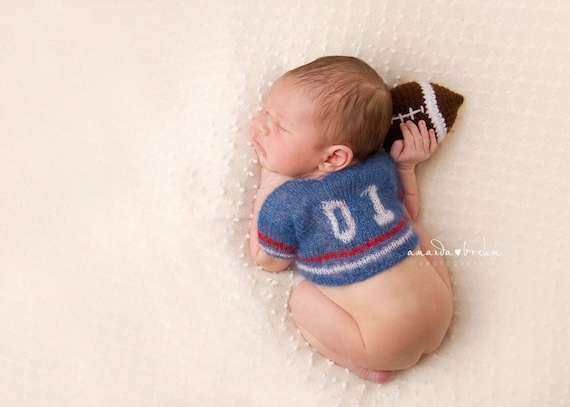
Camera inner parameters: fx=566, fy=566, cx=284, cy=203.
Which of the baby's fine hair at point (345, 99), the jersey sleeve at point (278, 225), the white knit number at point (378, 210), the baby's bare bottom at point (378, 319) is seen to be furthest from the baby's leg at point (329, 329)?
the baby's fine hair at point (345, 99)

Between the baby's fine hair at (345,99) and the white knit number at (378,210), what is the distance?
10 cm

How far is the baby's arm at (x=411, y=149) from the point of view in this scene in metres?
1.36

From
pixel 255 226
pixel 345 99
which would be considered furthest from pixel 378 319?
pixel 345 99

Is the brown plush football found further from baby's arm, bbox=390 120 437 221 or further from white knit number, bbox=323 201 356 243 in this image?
white knit number, bbox=323 201 356 243

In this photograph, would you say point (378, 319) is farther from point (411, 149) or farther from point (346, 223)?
point (411, 149)

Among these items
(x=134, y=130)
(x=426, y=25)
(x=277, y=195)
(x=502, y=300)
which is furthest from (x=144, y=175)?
(x=502, y=300)

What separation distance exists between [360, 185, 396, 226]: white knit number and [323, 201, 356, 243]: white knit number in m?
0.05

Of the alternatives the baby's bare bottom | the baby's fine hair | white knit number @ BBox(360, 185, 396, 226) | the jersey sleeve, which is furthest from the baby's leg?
the baby's fine hair

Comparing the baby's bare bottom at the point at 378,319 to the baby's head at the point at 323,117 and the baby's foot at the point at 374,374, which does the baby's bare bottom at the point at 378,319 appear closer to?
the baby's foot at the point at 374,374

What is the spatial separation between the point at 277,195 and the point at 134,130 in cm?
46

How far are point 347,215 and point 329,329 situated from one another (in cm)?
26

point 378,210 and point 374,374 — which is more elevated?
point 378,210

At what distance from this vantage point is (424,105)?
135cm

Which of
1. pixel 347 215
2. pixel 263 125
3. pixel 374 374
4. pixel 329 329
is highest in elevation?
pixel 263 125
